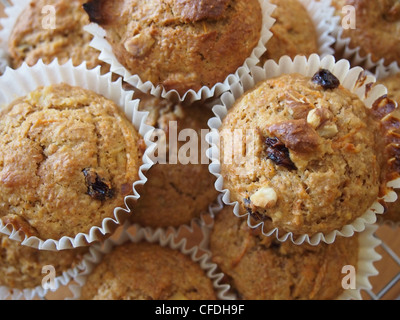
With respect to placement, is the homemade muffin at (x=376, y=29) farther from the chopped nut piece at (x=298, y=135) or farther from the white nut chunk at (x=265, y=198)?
Answer: the white nut chunk at (x=265, y=198)

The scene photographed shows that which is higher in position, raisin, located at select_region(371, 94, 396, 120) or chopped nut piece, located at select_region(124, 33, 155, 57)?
chopped nut piece, located at select_region(124, 33, 155, 57)

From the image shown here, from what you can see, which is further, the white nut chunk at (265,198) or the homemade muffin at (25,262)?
the homemade muffin at (25,262)

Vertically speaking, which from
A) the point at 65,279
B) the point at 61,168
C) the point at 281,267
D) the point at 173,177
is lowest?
the point at 65,279

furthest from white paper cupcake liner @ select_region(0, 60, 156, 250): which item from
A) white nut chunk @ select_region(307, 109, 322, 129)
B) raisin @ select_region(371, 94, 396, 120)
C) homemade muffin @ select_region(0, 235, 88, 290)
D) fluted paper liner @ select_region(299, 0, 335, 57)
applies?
fluted paper liner @ select_region(299, 0, 335, 57)

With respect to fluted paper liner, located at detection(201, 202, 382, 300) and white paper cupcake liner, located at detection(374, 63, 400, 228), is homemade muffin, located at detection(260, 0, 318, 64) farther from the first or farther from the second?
fluted paper liner, located at detection(201, 202, 382, 300)

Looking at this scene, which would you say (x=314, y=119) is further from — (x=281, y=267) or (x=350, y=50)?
(x=350, y=50)

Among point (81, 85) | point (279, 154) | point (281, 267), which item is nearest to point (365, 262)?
point (281, 267)

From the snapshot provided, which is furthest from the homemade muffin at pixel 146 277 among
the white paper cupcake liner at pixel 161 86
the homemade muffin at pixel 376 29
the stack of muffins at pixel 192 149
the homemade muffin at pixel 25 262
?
the homemade muffin at pixel 376 29
